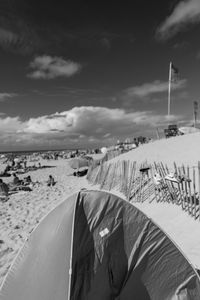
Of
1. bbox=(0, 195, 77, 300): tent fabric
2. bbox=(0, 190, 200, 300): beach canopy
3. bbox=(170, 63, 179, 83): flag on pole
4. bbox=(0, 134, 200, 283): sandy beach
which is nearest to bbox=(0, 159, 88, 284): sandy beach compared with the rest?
bbox=(0, 134, 200, 283): sandy beach

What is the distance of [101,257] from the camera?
112 inches

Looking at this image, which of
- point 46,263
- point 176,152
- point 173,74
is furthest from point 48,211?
point 173,74

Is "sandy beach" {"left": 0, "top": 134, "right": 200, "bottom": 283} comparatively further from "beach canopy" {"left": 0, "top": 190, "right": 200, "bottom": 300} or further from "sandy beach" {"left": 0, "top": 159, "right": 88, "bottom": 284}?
"beach canopy" {"left": 0, "top": 190, "right": 200, "bottom": 300}

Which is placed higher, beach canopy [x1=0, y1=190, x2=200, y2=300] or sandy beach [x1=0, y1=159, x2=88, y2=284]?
beach canopy [x1=0, y1=190, x2=200, y2=300]

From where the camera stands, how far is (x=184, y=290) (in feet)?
9.59

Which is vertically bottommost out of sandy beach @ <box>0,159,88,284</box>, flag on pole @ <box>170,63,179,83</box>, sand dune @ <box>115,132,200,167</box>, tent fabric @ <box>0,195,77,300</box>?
sandy beach @ <box>0,159,88,284</box>

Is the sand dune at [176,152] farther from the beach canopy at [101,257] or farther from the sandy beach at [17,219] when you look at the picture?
the beach canopy at [101,257]

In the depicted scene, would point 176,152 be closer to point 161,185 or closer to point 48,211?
point 161,185

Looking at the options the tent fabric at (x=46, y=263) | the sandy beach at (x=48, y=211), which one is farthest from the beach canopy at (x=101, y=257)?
the sandy beach at (x=48, y=211)

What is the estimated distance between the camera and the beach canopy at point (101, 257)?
2609 millimetres

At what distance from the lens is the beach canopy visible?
2.61m

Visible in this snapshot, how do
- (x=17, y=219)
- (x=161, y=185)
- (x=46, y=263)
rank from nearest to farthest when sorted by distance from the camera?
(x=46, y=263) → (x=161, y=185) → (x=17, y=219)

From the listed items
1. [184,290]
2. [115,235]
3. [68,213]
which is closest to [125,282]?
[115,235]

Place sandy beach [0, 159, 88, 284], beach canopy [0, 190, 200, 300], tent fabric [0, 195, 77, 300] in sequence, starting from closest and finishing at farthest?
tent fabric [0, 195, 77, 300] < beach canopy [0, 190, 200, 300] < sandy beach [0, 159, 88, 284]
